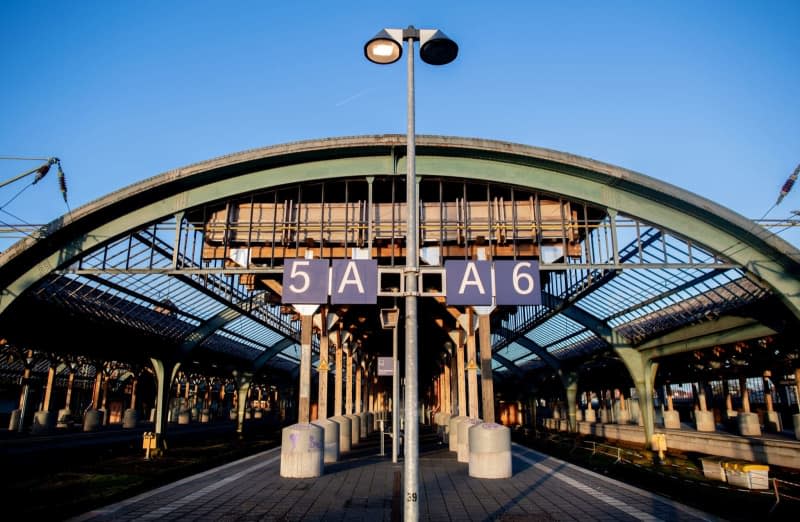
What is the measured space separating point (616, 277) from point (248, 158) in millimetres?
17648

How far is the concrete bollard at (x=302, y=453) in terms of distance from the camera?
16.9 meters

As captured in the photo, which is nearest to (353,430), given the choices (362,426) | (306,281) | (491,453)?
(362,426)

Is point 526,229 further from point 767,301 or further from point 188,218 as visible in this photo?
point 188,218

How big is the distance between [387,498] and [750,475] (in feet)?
35.9

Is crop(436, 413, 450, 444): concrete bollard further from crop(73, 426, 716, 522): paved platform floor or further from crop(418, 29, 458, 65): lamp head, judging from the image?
crop(418, 29, 458, 65): lamp head

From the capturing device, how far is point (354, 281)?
375 inches

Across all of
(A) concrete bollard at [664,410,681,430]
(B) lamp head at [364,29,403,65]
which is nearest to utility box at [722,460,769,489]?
(B) lamp head at [364,29,403,65]

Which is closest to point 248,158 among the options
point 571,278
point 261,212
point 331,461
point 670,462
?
point 261,212

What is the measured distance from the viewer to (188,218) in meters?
21.3

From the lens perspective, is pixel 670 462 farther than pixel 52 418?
No

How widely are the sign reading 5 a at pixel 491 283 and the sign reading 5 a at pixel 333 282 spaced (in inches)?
54.3

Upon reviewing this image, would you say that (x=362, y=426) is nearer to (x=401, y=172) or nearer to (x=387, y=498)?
(x=401, y=172)

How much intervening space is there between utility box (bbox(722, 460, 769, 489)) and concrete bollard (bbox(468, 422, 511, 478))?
22.3 ft

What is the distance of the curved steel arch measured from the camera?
19156 mm
